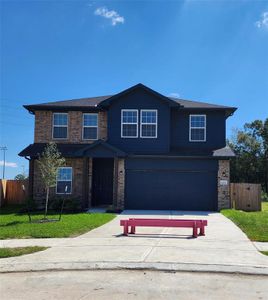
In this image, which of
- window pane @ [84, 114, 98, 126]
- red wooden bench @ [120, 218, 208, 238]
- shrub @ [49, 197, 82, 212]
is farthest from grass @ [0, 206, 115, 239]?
window pane @ [84, 114, 98, 126]

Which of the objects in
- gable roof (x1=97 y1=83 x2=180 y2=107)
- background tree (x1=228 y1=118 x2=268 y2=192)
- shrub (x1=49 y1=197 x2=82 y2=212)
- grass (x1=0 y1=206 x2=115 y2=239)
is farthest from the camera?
background tree (x1=228 y1=118 x2=268 y2=192)

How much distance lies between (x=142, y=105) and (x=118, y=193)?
531cm

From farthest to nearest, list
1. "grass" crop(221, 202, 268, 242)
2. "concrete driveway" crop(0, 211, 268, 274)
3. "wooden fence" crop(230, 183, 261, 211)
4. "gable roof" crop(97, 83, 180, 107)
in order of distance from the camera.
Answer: "wooden fence" crop(230, 183, 261, 211) < "gable roof" crop(97, 83, 180, 107) < "grass" crop(221, 202, 268, 242) < "concrete driveway" crop(0, 211, 268, 274)

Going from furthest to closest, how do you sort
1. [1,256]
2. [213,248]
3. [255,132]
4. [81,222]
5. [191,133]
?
[255,132]
[191,133]
[81,222]
[213,248]
[1,256]

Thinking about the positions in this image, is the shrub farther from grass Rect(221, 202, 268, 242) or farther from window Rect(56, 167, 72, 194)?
grass Rect(221, 202, 268, 242)

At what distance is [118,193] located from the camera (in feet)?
76.4

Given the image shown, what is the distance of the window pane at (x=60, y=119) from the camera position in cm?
2498

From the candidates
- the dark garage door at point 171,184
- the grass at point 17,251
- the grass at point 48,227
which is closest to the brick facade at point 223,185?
the dark garage door at point 171,184

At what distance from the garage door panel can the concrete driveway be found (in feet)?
26.8

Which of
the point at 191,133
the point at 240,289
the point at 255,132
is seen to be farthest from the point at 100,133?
the point at 255,132

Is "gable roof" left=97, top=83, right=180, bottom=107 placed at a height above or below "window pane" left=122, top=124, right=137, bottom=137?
above

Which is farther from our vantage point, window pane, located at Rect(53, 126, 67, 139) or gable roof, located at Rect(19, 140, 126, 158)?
window pane, located at Rect(53, 126, 67, 139)

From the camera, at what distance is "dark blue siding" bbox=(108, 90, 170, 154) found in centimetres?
2375

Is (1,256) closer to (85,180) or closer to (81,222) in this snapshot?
(81,222)
